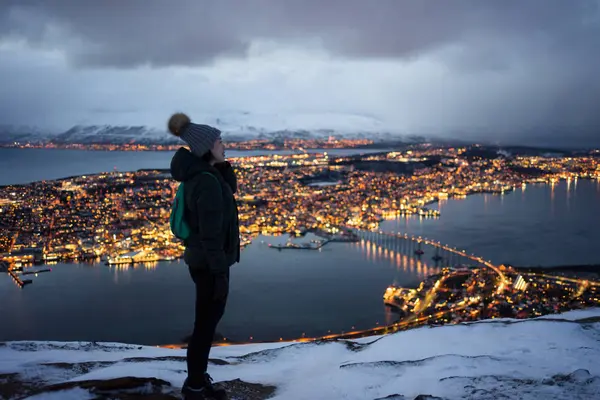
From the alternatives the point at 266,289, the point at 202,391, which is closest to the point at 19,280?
the point at 266,289

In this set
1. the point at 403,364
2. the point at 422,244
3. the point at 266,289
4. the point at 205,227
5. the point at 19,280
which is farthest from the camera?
the point at 422,244

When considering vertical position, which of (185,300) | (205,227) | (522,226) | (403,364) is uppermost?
(205,227)

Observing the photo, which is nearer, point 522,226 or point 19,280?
point 19,280

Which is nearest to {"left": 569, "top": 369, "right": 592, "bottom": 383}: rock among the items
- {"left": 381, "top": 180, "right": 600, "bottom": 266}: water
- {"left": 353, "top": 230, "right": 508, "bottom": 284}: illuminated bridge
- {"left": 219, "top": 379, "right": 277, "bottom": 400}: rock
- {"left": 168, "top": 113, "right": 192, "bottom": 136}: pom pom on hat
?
{"left": 219, "top": 379, "right": 277, "bottom": 400}: rock

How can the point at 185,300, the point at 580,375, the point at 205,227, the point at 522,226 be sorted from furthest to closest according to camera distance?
the point at 522,226 < the point at 185,300 < the point at 580,375 < the point at 205,227

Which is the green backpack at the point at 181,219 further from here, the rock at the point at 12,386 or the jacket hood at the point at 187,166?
the rock at the point at 12,386

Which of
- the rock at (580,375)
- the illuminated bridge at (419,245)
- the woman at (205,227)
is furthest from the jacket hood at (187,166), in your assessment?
the illuminated bridge at (419,245)

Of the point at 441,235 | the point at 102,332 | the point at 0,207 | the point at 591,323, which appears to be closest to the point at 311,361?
the point at 591,323

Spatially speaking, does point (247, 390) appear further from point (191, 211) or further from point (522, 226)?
point (522, 226)
